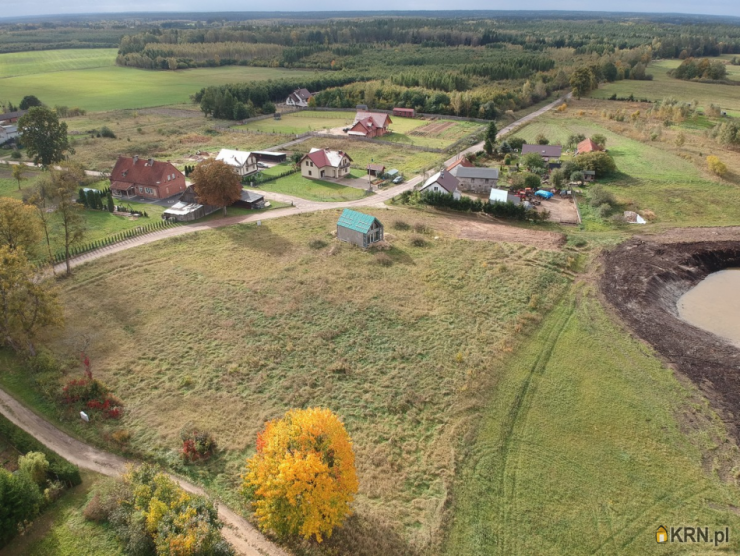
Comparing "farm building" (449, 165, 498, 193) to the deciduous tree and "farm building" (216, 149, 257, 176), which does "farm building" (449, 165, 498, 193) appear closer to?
the deciduous tree

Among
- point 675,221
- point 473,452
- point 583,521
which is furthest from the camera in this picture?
point 675,221

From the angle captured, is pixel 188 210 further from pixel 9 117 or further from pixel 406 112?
pixel 9 117

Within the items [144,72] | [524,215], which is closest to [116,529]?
[524,215]

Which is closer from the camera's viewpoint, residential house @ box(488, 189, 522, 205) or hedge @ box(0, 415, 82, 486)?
hedge @ box(0, 415, 82, 486)

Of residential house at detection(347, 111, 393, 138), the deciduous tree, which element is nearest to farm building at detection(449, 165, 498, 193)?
the deciduous tree

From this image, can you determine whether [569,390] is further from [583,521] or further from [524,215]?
[524,215]

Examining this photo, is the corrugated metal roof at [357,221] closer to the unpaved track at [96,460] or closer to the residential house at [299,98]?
the unpaved track at [96,460]

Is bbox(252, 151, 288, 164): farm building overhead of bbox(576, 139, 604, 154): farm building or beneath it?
beneath
